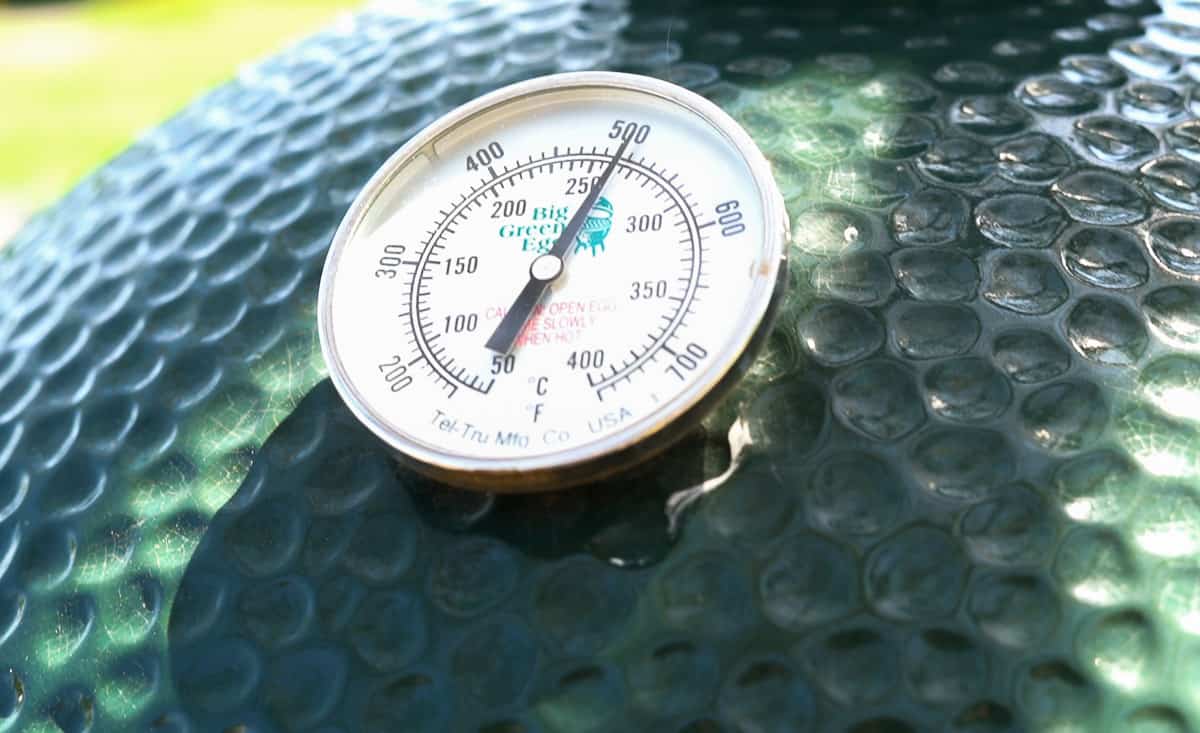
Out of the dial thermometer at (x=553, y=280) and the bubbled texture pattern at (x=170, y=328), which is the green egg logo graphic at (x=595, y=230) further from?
the bubbled texture pattern at (x=170, y=328)

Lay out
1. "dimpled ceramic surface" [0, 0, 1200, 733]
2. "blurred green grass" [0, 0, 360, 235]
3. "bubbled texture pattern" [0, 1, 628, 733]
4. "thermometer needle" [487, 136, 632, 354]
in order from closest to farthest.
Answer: "dimpled ceramic surface" [0, 0, 1200, 733] < "thermometer needle" [487, 136, 632, 354] < "bubbled texture pattern" [0, 1, 628, 733] < "blurred green grass" [0, 0, 360, 235]

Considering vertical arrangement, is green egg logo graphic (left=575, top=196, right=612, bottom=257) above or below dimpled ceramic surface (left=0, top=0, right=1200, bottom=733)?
above

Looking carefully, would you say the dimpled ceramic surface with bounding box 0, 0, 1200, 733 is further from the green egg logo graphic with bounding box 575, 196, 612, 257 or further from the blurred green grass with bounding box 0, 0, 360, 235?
the blurred green grass with bounding box 0, 0, 360, 235

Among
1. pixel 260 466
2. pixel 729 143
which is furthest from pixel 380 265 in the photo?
pixel 729 143

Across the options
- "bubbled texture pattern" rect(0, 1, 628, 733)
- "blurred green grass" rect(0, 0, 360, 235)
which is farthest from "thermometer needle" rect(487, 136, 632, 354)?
"blurred green grass" rect(0, 0, 360, 235)

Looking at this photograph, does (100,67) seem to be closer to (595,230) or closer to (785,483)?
(595,230)
